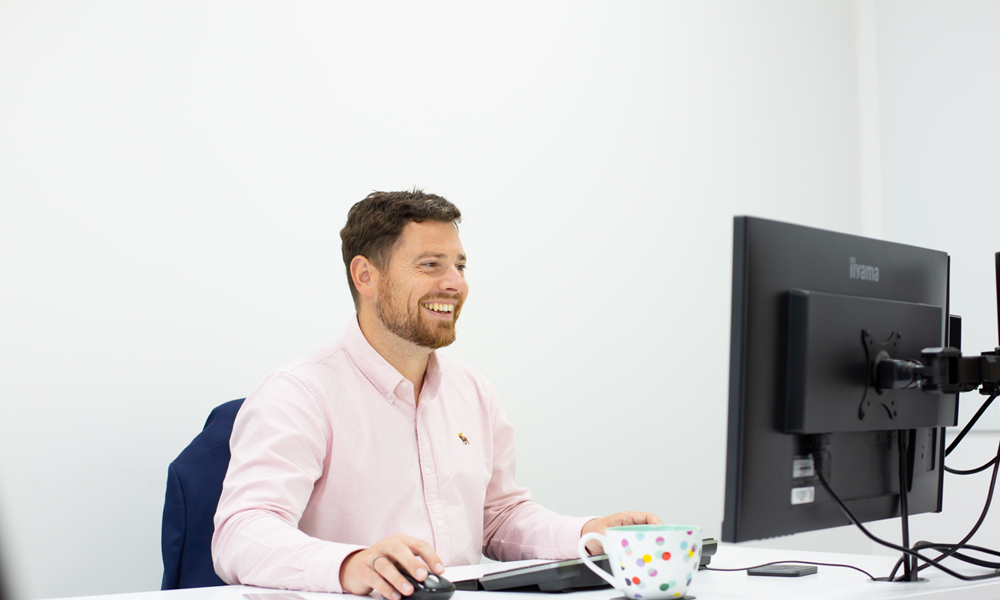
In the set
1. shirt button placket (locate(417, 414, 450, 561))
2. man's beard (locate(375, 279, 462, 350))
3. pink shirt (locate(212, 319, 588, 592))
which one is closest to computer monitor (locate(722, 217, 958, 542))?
pink shirt (locate(212, 319, 588, 592))

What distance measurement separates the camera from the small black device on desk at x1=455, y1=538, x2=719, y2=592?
1022mm

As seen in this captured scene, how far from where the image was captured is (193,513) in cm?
155

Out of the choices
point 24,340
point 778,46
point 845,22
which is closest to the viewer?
point 24,340

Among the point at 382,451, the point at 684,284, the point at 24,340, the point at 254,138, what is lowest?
the point at 382,451

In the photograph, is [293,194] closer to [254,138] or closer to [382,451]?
[254,138]

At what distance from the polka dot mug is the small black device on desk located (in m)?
0.09

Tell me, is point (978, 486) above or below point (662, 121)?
below

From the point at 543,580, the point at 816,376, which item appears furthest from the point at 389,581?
the point at 816,376

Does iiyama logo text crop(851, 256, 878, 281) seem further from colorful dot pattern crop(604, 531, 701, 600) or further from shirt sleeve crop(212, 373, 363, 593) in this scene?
shirt sleeve crop(212, 373, 363, 593)

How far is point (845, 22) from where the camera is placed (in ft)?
10.8

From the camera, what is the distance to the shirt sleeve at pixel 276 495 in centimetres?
111

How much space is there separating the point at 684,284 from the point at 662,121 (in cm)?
56

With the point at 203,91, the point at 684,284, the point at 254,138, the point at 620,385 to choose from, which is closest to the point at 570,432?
the point at 620,385

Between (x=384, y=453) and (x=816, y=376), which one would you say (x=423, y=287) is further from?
(x=816, y=376)
